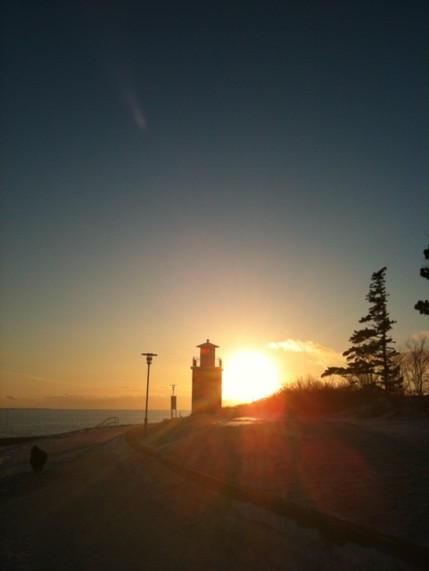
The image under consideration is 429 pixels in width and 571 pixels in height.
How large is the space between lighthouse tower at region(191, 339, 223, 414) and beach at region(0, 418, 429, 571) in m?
26.0

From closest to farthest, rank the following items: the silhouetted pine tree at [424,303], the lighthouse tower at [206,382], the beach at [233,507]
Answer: the beach at [233,507] < the silhouetted pine tree at [424,303] < the lighthouse tower at [206,382]

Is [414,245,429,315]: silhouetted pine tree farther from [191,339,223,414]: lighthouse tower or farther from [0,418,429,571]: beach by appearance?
[191,339,223,414]: lighthouse tower

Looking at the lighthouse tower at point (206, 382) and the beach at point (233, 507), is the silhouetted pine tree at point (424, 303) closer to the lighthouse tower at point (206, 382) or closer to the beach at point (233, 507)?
the beach at point (233, 507)

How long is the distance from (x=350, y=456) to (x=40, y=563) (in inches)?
299

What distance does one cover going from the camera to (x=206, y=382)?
4256cm

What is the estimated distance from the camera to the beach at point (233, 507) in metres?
7.09

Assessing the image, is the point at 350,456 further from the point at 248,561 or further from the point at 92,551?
the point at 92,551

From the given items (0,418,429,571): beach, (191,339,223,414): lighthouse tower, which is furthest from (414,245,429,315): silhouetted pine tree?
(191,339,223,414): lighthouse tower

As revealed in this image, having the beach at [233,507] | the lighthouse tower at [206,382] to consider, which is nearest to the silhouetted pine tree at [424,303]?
the beach at [233,507]

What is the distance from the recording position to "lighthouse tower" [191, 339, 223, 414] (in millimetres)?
42531

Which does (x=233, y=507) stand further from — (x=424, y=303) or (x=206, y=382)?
(x=206, y=382)

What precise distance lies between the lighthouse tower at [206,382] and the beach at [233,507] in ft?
85.3

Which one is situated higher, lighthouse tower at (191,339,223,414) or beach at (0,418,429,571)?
lighthouse tower at (191,339,223,414)

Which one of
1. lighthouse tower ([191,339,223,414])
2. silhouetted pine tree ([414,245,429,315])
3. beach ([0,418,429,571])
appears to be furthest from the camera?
lighthouse tower ([191,339,223,414])
